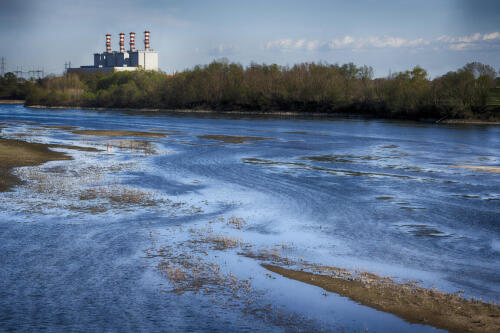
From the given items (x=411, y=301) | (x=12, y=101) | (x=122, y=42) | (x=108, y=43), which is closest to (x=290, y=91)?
(x=411, y=301)

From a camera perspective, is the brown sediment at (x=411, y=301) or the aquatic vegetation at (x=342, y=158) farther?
the aquatic vegetation at (x=342, y=158)

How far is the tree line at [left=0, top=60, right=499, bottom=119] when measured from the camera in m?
A: 61.1

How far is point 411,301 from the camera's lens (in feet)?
24.6

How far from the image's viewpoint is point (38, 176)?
60.0 feet

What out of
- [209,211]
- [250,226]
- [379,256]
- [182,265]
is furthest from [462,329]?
[209,211]

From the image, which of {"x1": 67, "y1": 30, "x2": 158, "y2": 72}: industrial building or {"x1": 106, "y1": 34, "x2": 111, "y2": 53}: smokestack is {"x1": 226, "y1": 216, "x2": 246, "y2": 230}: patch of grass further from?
{"x1": 106, "y1": 34, "x2": 111, "y2": 53}: smokestack

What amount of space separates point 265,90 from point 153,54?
262 ft

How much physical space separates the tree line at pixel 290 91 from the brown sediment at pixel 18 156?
4853 centimetres

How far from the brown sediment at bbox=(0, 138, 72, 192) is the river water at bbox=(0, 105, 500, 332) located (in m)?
1.17

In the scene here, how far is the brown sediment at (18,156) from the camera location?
58.0 ft

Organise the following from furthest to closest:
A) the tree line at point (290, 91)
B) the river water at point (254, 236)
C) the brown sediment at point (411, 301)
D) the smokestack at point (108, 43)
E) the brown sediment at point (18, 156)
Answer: the smokestack at point (108, 43)
the tree line at point (290, 91)
the brown sediment at point (18, 156)
the river water at point (254, 236)
the brown sediment at point (411, 301)

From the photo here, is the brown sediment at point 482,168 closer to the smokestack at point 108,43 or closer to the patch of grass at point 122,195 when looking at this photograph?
the patch of grass at point 122,195

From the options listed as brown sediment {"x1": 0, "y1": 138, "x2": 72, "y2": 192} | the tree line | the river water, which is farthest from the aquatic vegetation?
the tree line

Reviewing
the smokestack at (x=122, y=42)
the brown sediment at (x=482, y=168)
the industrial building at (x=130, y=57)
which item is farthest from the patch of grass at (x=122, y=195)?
the smokestack at (x=122, y=42)
